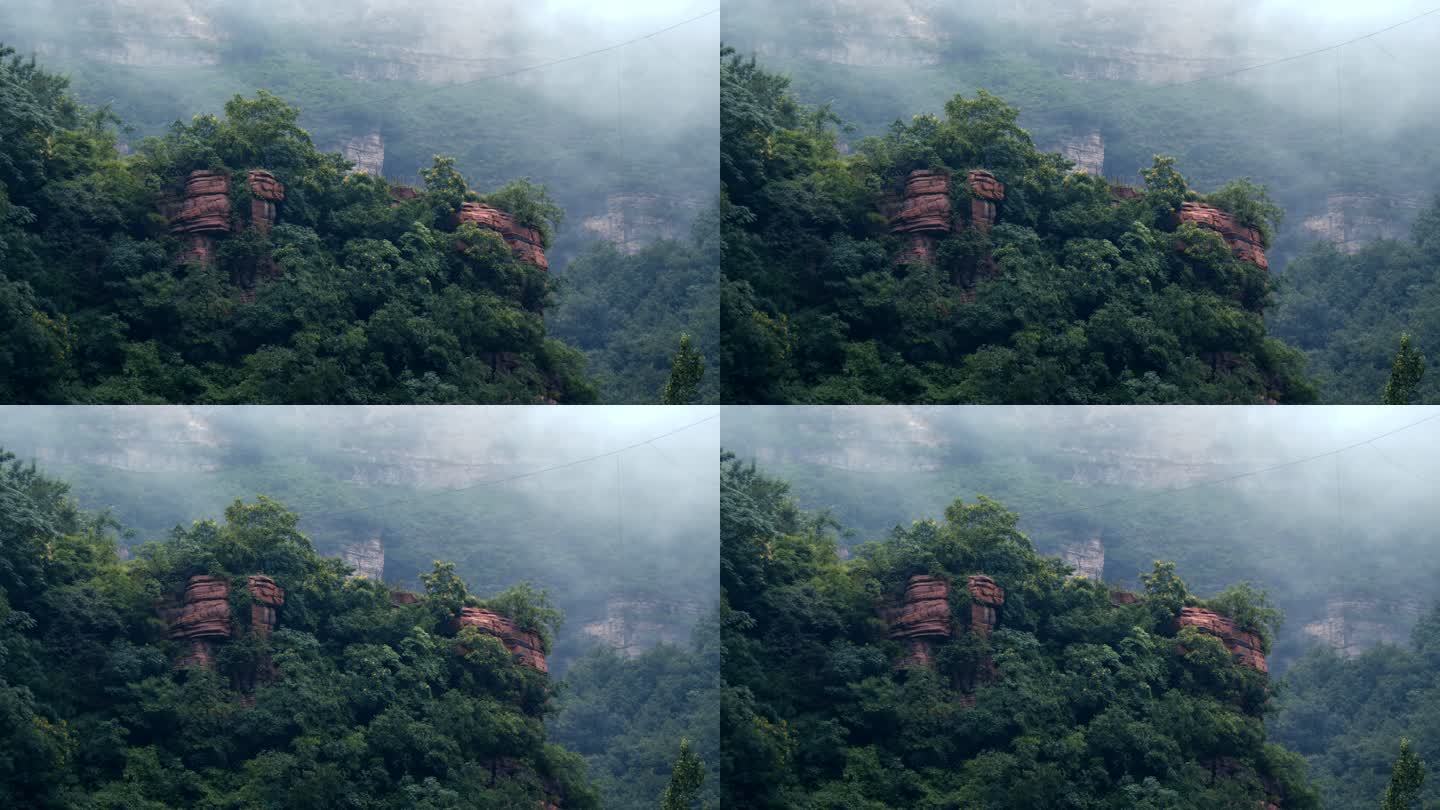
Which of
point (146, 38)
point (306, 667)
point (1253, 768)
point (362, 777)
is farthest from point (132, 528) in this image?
point (1253, 768)

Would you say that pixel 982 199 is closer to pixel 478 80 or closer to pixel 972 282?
pixel 972 282

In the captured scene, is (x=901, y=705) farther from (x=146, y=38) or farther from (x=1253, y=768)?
(x=146, y=38)

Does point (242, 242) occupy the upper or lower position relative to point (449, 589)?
upper

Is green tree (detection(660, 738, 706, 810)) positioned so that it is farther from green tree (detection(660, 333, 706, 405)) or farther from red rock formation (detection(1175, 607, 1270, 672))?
red rock formation (detection(1175, 607, 1270, 672))

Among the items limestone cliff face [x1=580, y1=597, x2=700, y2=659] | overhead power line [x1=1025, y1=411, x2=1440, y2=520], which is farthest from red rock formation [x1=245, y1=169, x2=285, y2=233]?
overhead power line [x1=1025, y1=411, x2=1440, y2=520]

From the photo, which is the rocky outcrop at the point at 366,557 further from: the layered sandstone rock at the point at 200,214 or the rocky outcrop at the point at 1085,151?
the rocky outcrop at the point at 1085,151

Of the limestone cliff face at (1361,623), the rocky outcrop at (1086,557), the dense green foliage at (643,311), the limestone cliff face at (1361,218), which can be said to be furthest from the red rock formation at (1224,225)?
the dense green foliage at (643,311)

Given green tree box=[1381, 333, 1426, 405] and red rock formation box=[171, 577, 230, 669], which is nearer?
red rock formation box=[171, 577, 230, 669]
